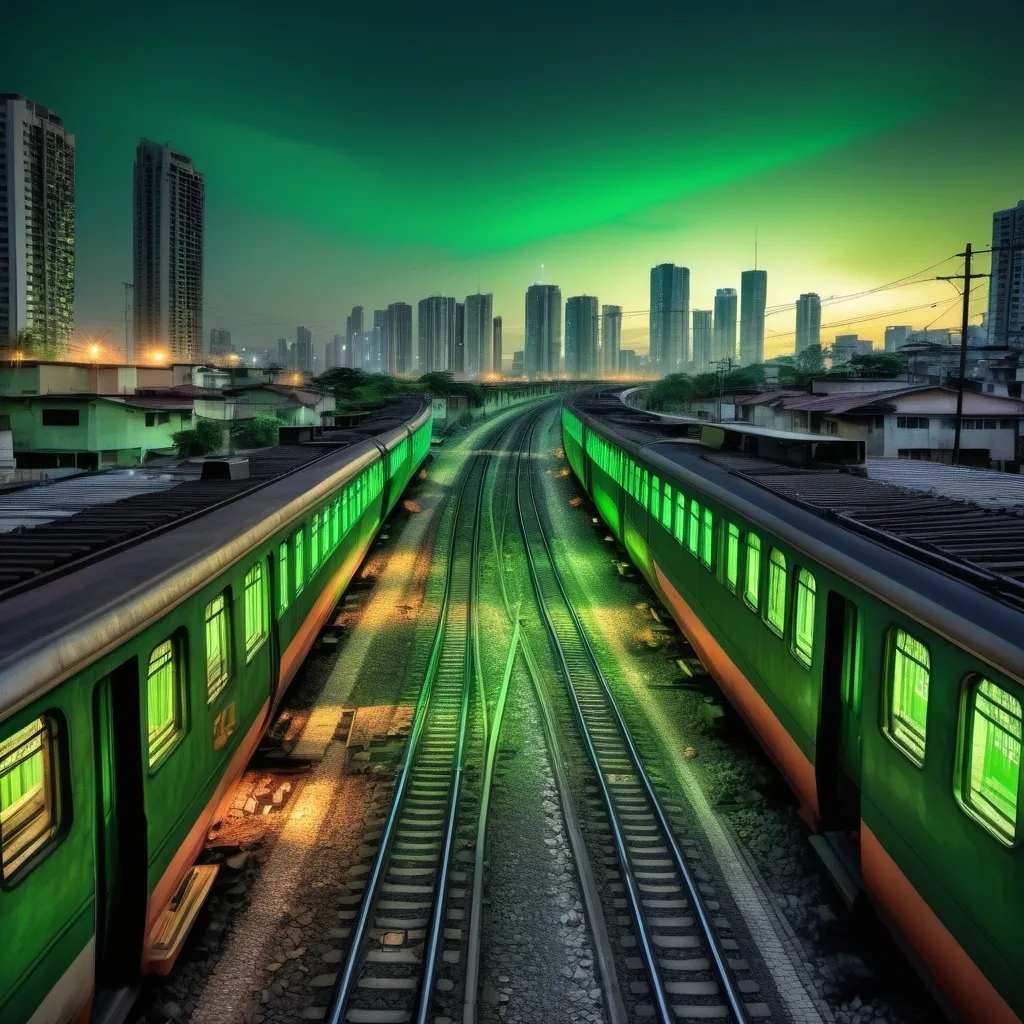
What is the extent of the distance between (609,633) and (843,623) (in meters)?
7.62

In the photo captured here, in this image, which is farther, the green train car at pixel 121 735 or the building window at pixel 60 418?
the building window at pixel 60 418

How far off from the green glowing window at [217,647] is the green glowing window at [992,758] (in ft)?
16.8

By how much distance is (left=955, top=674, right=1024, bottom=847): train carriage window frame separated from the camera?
13.4 feet

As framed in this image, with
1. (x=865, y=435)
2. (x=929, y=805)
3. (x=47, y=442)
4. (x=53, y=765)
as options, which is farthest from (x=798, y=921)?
(x=47, y=442)

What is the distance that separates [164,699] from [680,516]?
841 cm

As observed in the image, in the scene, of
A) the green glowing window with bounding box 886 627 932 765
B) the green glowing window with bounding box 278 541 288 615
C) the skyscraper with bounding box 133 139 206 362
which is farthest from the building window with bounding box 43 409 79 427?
the skyscraper with bounding box 133 139 206 362

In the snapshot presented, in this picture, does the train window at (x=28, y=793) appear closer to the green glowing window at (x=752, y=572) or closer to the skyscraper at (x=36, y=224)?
the green glowing window at (x=752, y=572)

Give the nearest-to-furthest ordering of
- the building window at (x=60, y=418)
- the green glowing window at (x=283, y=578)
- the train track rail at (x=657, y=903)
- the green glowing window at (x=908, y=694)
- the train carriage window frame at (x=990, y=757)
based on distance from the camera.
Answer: the train carriage window frame at (x=990, y=757) → the green glowing window at (x=908, y=694) → the train track rail at (x=657, y=903) → the green glowing window at (x=283, y=578) → the building window at (x=60, y=418)

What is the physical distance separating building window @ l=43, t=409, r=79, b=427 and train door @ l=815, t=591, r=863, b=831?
28608 millimetres

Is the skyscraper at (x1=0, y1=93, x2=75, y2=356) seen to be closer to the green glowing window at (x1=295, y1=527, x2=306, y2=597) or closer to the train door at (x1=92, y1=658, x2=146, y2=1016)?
the green glowing window at (x1=295, y1=527, x2=306, y2=597)

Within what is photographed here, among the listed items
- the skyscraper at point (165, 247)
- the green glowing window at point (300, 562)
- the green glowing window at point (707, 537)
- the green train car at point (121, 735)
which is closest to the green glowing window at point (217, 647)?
the green train car at point (121, 735)

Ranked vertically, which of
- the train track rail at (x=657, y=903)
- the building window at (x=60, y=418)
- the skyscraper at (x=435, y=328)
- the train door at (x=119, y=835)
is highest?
the skyscraper at (x=435, y=328)

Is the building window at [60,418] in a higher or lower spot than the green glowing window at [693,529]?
higher

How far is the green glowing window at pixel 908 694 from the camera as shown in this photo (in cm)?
504
